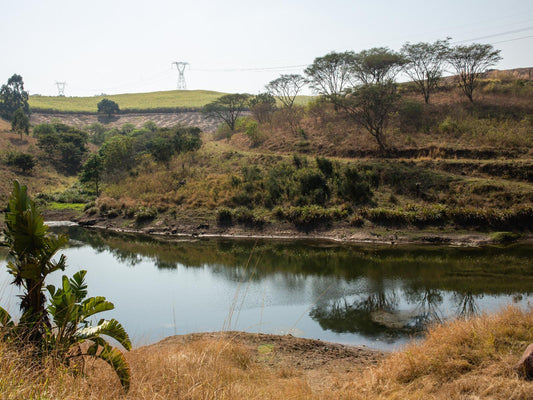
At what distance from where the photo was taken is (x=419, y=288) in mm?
14211

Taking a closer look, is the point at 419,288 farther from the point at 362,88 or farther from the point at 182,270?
the point at 362,88

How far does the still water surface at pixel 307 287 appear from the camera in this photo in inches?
451

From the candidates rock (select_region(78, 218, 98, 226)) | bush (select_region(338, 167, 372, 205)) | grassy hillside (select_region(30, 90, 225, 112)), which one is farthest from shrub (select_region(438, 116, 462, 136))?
grassy hillside (select_region(30, 90, 225, 112))

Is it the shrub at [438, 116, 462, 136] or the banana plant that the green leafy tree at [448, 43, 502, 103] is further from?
the banana plant

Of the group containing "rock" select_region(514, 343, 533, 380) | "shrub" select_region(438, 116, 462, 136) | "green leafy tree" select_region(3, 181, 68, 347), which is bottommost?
"rock" select_region(514, 343, 533, 380)

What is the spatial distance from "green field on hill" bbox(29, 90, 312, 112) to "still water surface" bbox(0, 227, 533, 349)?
66690 mm

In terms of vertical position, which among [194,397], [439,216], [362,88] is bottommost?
[439,216]

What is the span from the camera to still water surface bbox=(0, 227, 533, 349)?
11.5 metres

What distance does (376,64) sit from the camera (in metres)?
36.8

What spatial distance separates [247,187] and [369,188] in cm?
907

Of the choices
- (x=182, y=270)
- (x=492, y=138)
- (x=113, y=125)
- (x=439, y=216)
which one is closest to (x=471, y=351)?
(x=182, y=270)

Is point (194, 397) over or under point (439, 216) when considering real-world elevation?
over

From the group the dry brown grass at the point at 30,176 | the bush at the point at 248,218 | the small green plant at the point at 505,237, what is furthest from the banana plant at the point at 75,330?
the dry brown grass at the point at 30,176

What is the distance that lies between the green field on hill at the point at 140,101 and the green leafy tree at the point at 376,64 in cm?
4465
